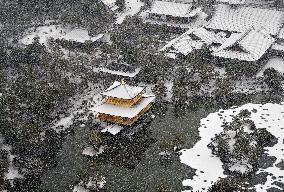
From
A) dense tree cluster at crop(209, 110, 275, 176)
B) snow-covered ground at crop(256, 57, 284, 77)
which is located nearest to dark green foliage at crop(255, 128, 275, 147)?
dense tree cluster at crop(209, 110, 275, 176)

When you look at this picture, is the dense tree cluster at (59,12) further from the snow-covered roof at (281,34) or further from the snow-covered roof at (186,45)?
the snow-covered roof at (281,34)

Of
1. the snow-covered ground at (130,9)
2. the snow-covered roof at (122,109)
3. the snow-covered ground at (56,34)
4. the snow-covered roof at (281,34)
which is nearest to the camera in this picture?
the snow-covered roof at (122,109)

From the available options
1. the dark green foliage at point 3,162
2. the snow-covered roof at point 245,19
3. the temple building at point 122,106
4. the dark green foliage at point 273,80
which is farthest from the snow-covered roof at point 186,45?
the dark green foliage at point 3,162

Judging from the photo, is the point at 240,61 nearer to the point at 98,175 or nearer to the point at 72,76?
the point at 72,76

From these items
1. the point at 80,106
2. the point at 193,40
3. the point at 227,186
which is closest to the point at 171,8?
the point at 193,40

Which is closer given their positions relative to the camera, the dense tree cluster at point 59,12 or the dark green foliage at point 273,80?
the dark green foliage at point 273,80

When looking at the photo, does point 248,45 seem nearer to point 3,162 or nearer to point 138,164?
point 138,164

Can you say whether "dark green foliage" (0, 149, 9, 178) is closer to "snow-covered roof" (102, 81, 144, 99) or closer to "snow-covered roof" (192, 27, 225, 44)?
"snow-covered roof" (102, 81, 144, 99)
